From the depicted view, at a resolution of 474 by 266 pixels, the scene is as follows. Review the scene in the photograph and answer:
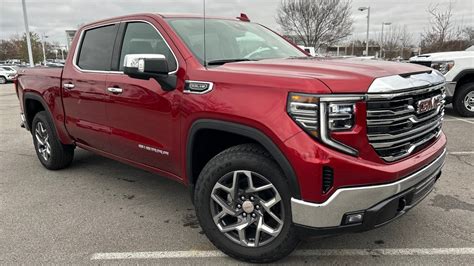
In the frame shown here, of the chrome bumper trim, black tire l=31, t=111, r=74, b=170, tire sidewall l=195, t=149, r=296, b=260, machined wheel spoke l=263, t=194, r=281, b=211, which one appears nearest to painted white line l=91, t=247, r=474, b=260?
tire sidewall l=195, t=149, r=296, b=260

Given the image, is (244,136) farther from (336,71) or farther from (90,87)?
(90,87)

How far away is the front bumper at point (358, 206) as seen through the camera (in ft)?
7.94

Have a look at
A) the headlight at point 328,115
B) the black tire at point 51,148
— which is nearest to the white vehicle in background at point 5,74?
the black tire at point 51,148

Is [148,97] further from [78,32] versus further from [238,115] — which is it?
[78,32]

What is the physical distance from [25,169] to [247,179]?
407 centimetres

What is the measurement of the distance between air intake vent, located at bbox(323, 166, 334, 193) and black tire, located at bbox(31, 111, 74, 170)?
3853mm

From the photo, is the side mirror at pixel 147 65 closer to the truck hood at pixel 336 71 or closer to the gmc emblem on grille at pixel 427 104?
the truck hood at pixel 336 71

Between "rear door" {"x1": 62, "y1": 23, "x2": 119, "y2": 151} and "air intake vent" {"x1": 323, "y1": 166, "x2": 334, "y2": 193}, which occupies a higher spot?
"rear door" {"x1": 62, "y1": 23, "x2": 119, "y2": 151}

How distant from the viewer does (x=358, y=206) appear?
2.45m

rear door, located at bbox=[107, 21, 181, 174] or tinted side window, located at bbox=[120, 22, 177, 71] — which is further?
tinted side window, located at bbox=[120, 22, 177, 71]

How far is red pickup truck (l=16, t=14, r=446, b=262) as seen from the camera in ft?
7.91

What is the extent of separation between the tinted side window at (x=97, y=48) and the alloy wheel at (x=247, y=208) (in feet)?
6.31

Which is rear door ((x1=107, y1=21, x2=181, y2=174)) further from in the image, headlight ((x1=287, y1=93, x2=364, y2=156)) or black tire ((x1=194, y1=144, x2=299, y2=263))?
headlight ((x1=287, y1=93, x2=364, y2=156))

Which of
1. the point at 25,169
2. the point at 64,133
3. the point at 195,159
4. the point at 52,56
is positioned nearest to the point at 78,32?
the point at 64,133
